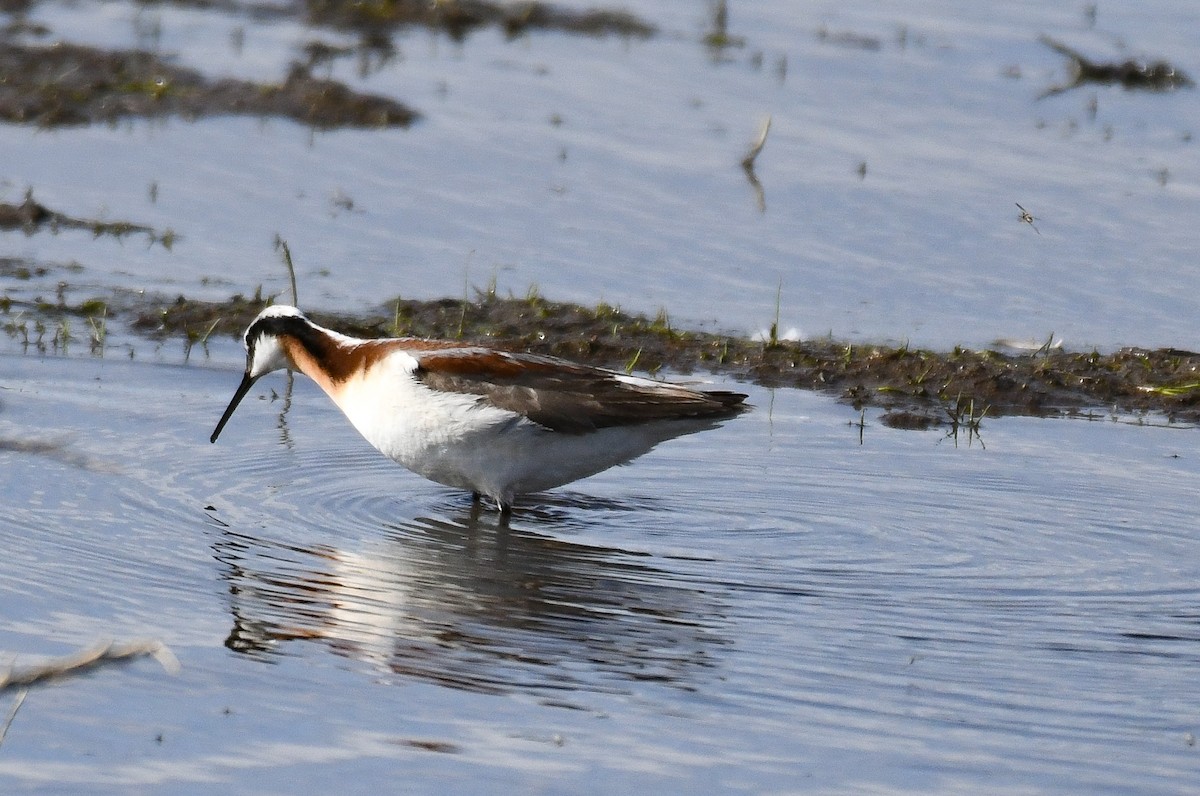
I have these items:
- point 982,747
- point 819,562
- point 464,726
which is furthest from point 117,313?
point 982,747

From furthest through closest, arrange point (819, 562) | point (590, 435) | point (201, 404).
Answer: point (201, 404), point (590, 435), point (819, 562)

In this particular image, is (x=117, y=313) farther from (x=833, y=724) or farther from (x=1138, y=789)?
(x=1138, y=789)

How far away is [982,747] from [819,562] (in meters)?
2.05

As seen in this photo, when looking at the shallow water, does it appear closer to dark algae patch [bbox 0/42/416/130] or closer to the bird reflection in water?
the bird reflection in water

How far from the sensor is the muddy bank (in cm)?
1087

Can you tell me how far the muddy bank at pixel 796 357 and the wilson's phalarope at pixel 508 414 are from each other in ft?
6.13

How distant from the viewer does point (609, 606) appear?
295 inches

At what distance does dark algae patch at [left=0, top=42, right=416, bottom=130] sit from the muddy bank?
17.4 ft

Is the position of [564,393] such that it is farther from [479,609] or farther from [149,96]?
[149,96]

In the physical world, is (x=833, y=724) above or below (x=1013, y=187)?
below

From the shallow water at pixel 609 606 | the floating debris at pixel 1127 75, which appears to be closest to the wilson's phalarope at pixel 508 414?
the shallow water at pixel 609 606

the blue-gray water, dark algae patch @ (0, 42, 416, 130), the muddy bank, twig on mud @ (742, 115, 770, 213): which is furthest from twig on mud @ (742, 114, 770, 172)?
the muddy bank

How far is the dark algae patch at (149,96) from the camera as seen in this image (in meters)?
16.7

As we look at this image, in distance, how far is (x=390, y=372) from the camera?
348 inches
